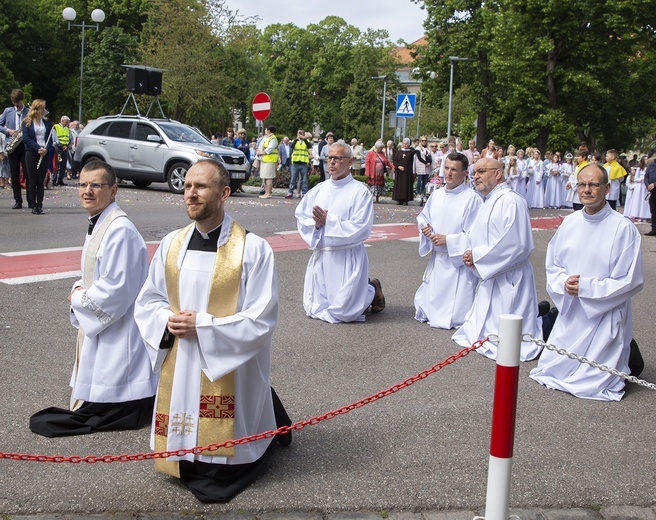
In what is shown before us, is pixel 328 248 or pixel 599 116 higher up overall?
pixel 599 116

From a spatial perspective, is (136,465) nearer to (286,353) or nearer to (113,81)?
(286,353)

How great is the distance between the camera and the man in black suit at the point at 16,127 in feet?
49.0

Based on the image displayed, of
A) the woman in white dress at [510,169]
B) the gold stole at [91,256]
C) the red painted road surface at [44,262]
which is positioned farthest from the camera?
the woman in white dress at [510,169]

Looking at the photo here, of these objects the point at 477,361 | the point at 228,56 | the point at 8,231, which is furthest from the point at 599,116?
the point at 477,361

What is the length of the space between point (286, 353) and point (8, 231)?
25.0ft

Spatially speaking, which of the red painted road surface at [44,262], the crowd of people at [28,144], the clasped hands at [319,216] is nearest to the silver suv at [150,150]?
the crowd of people at [28,144]

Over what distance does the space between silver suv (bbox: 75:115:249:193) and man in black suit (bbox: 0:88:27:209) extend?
224 inches

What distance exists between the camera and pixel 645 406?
5.99m

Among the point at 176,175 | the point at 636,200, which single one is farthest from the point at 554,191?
the point at 176,175

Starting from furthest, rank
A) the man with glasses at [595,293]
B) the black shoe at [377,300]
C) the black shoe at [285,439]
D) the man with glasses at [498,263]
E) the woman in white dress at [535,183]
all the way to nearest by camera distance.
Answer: the woman in white dress at [535,183] < the black shoe at [377,300] < the man with glasses at [498,263] < the man with glasses at [595,293] < the black shoe at [285,439]

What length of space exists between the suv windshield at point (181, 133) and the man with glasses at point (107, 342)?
55.4ft

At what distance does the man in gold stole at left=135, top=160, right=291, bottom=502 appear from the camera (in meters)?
4.09

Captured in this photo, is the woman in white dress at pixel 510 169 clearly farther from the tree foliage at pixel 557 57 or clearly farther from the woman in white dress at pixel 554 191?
the tree foliage at pixel 557 57

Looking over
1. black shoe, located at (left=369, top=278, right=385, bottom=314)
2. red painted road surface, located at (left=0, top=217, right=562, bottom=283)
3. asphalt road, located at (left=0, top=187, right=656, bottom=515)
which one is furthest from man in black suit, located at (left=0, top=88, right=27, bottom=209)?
black shoe, located at (left=369, top=278, right=385, bottom=314)
